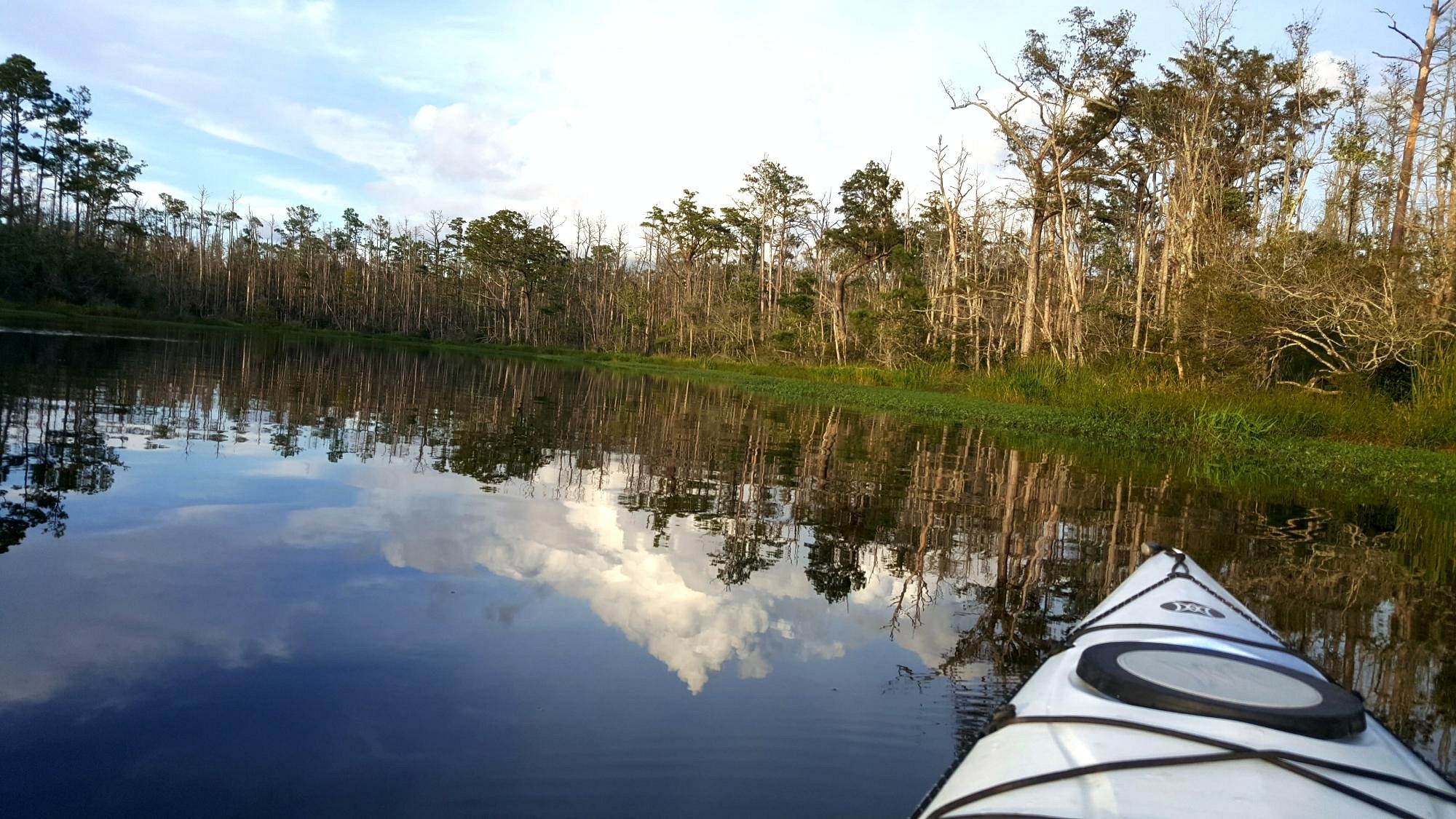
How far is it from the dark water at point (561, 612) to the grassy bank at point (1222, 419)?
2327 millimetres

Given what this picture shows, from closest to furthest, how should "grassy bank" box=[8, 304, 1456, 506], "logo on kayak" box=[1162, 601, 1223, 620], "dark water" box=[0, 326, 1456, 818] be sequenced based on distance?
"dark water" box=[0, 326, 1456, 818]
"logo on kayak" box=[1162, 601, 1223, 620]
"grassy bank" box=[8, 304, 1456, 506]

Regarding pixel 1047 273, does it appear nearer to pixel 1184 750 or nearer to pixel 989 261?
pixel 989 261

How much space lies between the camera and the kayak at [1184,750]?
1801 mm

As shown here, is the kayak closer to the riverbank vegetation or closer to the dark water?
the dark water

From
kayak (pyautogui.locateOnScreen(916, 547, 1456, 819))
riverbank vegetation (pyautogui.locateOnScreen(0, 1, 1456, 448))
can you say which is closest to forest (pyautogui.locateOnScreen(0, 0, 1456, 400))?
riverbank vegetation (pyautogui.locateOnScreen(0, 1, 1456, 448))

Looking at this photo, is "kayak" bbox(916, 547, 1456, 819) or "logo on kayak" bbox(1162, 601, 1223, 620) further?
"logo on kayak" bbox(1162, 601, 1223, 620)

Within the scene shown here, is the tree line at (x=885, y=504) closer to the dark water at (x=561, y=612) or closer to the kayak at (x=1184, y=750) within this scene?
the dark water at (x=561, y=612)

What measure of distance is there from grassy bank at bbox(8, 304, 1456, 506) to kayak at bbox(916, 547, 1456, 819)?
8823 millimetres

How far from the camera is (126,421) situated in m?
9.29

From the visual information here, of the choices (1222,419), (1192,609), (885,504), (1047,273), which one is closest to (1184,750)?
(1192,609)

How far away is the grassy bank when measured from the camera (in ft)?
35.8

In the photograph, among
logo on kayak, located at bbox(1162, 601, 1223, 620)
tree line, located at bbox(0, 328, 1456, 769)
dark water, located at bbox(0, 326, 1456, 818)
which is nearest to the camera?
dark water, located at bbox(0, 326, 1456, 818)

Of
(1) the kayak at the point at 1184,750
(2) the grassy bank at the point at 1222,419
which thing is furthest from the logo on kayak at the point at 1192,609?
(2) the grassy bank at the point at 1222,419

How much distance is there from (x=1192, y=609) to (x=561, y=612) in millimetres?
2788
